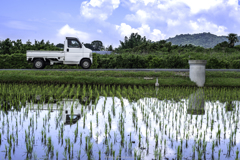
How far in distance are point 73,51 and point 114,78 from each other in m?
4.28

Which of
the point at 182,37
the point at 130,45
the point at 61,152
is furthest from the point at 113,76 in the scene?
the point at 182,37

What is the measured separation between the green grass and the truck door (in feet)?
3.96

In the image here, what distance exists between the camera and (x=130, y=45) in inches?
2594

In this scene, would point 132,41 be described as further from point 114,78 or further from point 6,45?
point 114,78

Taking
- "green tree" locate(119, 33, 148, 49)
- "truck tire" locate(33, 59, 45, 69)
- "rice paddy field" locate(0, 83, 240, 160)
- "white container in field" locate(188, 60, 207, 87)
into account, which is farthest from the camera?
"green tree" locate(119, 33, 148, 49)

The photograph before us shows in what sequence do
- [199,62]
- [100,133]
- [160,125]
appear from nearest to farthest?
[100,133] < [160,125] < [199,62]

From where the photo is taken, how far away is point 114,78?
640 inches

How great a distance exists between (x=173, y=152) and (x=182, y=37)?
7244 inches

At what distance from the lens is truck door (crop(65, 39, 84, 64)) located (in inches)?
707

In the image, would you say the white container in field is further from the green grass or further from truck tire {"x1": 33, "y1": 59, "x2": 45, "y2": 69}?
truck tire {"x1": 33, "y1": 59, "x2": 45, "y2": 69}

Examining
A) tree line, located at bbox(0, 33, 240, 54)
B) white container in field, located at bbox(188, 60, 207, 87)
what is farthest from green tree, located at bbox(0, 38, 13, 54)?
white container in field, located at bbox(188, 60, 207, 87)

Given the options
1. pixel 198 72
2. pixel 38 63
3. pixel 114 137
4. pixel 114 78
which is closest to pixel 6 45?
pixel 38 63

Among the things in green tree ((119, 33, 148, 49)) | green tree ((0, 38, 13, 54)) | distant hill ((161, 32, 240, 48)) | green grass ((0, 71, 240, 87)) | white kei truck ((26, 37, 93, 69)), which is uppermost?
distant hill ((161, 32, 240, 48))

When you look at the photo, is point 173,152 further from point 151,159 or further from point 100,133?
point 100,133
